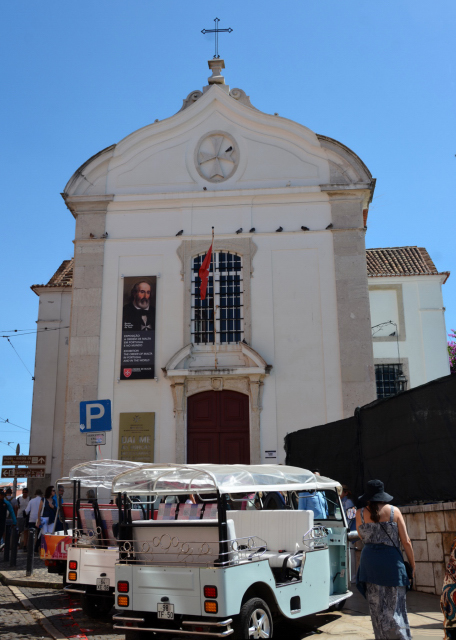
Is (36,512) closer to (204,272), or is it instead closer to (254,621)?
(204,272)

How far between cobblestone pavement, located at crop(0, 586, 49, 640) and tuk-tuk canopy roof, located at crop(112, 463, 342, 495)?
86.9 inches

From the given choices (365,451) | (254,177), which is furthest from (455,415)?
(254,177)

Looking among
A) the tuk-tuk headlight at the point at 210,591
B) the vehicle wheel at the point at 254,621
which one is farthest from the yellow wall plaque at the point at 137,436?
the tuk-tuk headlight at the point at 210,591

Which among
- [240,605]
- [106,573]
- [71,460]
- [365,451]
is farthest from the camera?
[71,460]

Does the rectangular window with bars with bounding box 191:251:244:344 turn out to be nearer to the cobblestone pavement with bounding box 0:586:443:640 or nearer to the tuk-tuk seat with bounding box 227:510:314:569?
the cobblestone pavement with bounding box 0:586:443:640

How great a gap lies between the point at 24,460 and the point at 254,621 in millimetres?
14406

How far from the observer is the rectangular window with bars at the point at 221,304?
1948 centimetres

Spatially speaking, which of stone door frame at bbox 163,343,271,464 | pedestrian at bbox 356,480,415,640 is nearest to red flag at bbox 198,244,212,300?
stone door frame at bbox 163,343,271,464

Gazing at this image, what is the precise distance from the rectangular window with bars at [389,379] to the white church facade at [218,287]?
6.37 metres

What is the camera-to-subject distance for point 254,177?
67.8 ft

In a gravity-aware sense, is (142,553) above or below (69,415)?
below

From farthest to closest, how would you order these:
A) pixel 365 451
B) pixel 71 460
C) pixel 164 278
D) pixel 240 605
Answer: pixel 164 278 < pixel 71 460 < pixel 365 451 < pixel 240 605

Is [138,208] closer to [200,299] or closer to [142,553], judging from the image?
[200,299]

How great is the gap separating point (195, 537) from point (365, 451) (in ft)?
19.0
